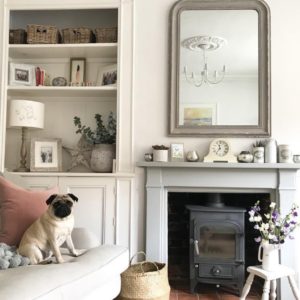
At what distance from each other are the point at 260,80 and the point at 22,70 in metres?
1.98

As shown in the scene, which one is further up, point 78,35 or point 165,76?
point 78,35

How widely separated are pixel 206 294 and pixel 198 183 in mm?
873

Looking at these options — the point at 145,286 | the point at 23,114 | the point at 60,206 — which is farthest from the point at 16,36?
the point at 145,286

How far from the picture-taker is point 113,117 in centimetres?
289

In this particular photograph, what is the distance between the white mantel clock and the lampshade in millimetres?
1399

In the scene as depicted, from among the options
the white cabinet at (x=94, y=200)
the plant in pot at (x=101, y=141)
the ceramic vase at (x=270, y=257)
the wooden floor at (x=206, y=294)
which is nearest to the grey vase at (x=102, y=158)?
the plant in pot at (x=101, y=141)

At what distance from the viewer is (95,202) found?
263 cm

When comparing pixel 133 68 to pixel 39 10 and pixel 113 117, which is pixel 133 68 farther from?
pixel 39 10

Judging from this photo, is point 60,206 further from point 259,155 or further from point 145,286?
point 259,155

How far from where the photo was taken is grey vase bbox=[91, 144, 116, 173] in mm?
2680

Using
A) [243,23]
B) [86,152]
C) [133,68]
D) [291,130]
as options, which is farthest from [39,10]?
[291,130]

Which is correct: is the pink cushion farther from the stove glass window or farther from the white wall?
the stove glass window

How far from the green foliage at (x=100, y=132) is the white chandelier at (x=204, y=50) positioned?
74 cm

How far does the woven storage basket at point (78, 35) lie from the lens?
2.79 metres
